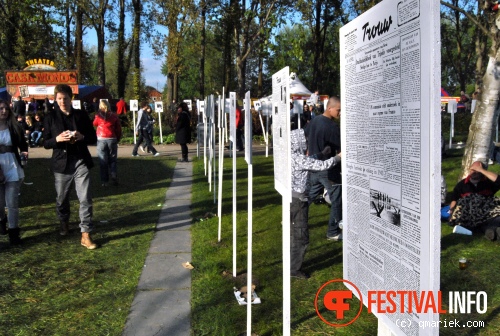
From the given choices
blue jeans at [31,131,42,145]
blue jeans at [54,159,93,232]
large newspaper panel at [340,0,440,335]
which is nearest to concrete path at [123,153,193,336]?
blue jeans at [54,159,93,232]

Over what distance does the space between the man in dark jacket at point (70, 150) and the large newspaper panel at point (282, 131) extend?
12.1ft

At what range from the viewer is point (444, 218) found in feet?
28.2

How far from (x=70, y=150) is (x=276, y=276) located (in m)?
3.16

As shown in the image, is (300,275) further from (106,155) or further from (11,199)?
(106,155)

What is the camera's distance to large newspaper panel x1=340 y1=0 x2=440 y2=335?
2.21m

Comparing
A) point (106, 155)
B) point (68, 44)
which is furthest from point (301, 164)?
point (68, 44)

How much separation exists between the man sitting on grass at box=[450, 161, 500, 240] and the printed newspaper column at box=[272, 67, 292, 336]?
454 centimetres

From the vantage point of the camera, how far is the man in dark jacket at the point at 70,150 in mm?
7121

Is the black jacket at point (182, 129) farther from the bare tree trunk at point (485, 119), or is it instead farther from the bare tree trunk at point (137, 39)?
the bare tree trunk at point (137, 39)

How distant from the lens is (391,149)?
2525 millimetres

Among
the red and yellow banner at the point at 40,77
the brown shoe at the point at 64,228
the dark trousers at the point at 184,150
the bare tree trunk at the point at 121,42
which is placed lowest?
the brown shoe at the point at 64,228

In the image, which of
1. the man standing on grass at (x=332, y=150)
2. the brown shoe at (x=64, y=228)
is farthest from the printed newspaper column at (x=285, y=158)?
the brown shoe at (x=64, y=228)

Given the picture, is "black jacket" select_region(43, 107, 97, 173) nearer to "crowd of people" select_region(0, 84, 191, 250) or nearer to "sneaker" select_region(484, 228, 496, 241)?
"crowd of people" select_region(0, 84, 191, 250)

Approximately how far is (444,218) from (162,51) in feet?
84.9
